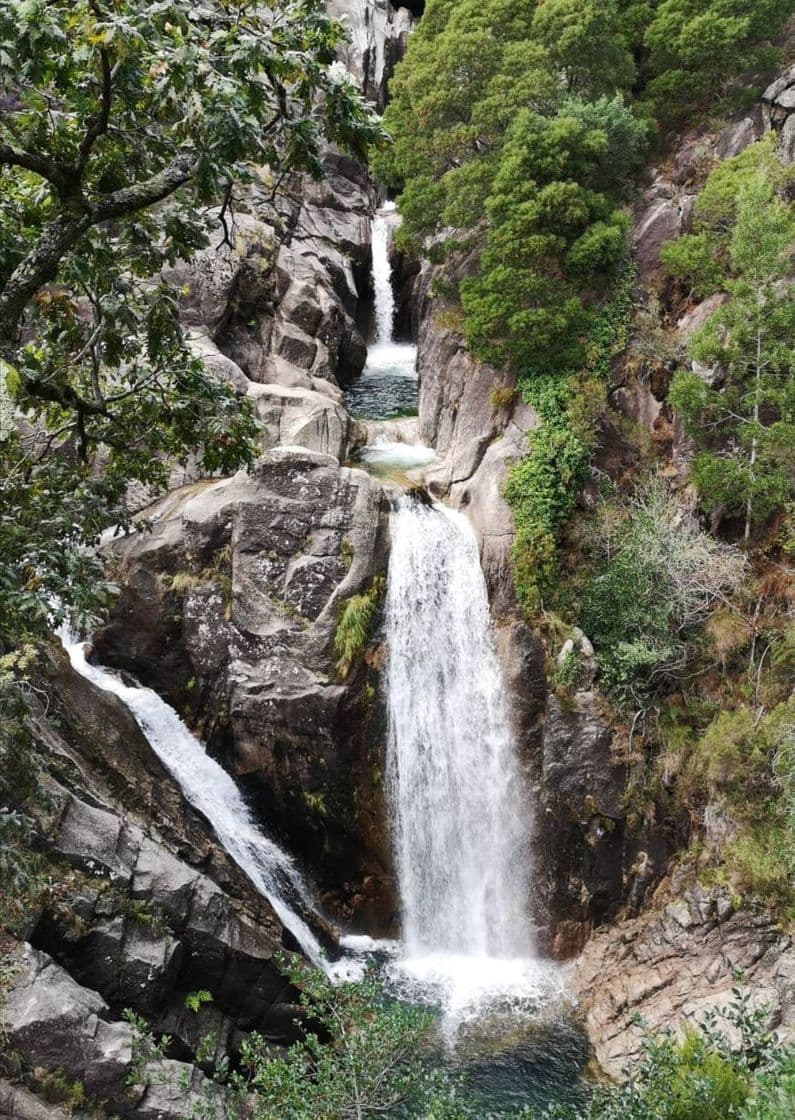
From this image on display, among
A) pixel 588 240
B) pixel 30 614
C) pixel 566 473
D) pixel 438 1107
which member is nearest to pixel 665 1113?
pixel 438 1107

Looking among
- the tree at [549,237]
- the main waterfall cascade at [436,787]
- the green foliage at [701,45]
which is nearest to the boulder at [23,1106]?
the main waterfall cascade at [436,787]

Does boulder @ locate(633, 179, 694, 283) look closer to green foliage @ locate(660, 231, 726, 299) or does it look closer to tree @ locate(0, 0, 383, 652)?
green foliage @ locate(660, 231, 726, 299)

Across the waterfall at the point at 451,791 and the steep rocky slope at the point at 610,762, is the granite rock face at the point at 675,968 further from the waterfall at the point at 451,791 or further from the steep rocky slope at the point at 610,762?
the waterfall at the point at 451,791

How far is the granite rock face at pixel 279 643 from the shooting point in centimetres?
1374

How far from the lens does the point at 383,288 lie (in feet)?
88.1


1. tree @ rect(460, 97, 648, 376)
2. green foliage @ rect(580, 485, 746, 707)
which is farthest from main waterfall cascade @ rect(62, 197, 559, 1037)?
tree @ rect(460, 97, 648, 376)

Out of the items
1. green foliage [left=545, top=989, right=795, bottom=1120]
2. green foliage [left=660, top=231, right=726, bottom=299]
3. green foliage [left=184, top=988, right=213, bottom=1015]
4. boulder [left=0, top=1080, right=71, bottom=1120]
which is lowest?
green foliage [left=184, top=988, right=213, bottom=1015]

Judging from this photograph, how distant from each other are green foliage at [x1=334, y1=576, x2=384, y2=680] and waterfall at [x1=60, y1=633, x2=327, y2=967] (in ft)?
10.8

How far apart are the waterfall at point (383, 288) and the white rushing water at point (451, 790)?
47.7 ft

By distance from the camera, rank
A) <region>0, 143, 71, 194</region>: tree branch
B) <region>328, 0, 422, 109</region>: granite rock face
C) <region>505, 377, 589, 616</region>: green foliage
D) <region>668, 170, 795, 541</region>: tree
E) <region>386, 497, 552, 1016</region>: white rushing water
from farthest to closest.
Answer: <region>328, 0, 422, 109</region>: granite rock face
<region>505, 377, 589, 616</region>: green foliage
<region>386, 497, 552, 1016</region>: white rushing water
<region>668, 170, 795, 541</region>: tree
<region>0, 143, 71, 194</region>: tree branch

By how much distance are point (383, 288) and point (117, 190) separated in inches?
880

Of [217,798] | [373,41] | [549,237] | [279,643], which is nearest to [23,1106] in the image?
[217,798]

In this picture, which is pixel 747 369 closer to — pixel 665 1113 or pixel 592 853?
pixel 592 853

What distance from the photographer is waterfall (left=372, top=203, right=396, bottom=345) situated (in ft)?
87.5
